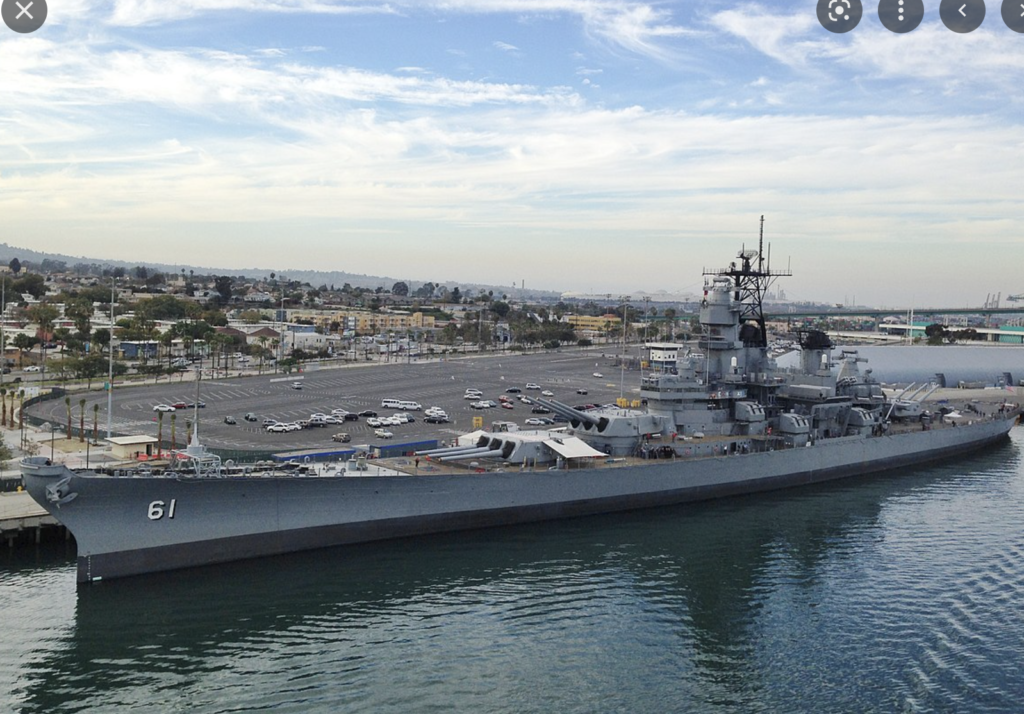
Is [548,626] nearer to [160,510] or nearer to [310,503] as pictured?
[310,503]

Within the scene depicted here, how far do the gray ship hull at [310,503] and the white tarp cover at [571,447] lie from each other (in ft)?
2.36

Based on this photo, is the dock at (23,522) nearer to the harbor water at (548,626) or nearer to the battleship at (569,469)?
the harbor water at (548,626)

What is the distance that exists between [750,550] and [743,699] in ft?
34.7

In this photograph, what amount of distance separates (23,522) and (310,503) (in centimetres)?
859

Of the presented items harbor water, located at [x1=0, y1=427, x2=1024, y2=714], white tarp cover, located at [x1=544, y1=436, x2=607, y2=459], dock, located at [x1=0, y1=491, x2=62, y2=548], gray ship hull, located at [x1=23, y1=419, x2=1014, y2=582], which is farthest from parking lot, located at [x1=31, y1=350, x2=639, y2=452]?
harbor water, located at [x1=0, y1=427, x2=1024, y2=714]

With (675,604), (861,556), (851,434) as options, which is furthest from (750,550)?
(851,434)

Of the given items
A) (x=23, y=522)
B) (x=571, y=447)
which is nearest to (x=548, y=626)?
(x=571, y=447)

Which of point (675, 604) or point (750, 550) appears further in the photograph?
point (750, 550)

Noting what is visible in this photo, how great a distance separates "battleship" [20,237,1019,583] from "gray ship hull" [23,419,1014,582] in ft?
0.13

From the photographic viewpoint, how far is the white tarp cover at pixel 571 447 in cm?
2830

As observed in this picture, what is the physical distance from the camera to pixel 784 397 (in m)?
38.3

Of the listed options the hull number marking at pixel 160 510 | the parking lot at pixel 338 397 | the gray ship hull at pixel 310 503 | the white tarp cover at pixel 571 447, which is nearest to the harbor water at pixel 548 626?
the gray ship hull at pixel 310 503

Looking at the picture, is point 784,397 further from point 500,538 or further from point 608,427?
point 500,538

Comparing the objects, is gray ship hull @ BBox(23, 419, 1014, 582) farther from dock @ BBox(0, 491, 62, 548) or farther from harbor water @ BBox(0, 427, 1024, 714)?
dock @ BBox(0, 491, 62, 548)
